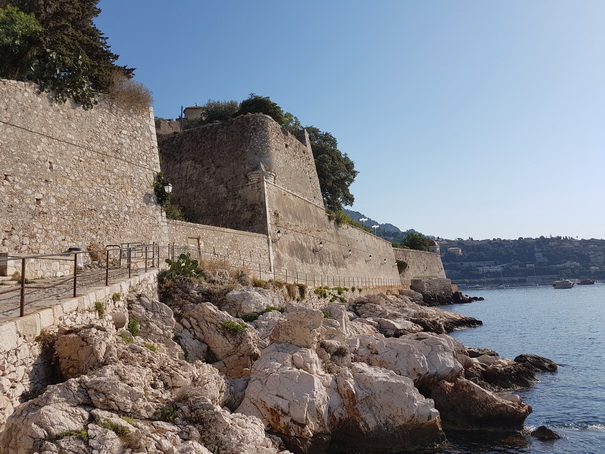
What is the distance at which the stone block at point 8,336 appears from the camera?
462 cm

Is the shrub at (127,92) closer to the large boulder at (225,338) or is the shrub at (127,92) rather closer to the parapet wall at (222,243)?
the parapet wall at (222,243)

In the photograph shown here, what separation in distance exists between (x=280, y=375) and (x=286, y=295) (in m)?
9.50

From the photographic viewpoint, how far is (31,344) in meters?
5.29

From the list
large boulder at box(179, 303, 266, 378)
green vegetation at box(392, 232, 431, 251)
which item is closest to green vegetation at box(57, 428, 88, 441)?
large boulder at box(179, 303, 266, 378)

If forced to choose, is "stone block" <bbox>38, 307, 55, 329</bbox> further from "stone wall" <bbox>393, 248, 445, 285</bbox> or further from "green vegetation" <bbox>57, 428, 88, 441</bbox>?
"stone wall" <bbox>393, 248, 445, 285</bbox>

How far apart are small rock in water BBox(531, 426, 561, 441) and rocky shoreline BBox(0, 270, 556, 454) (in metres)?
0.39

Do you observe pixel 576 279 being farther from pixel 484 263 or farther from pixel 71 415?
pixel 71 415

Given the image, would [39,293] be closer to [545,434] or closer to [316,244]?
[545,434]

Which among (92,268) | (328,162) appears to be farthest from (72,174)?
(328,162)

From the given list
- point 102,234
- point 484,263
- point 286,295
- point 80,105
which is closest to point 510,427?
point 286,295

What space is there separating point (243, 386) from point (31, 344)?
13.3 ft

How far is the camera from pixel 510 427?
34.4ft

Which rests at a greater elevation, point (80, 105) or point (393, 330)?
point (80, 105)

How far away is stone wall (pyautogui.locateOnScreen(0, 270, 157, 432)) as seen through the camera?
4734 mm
